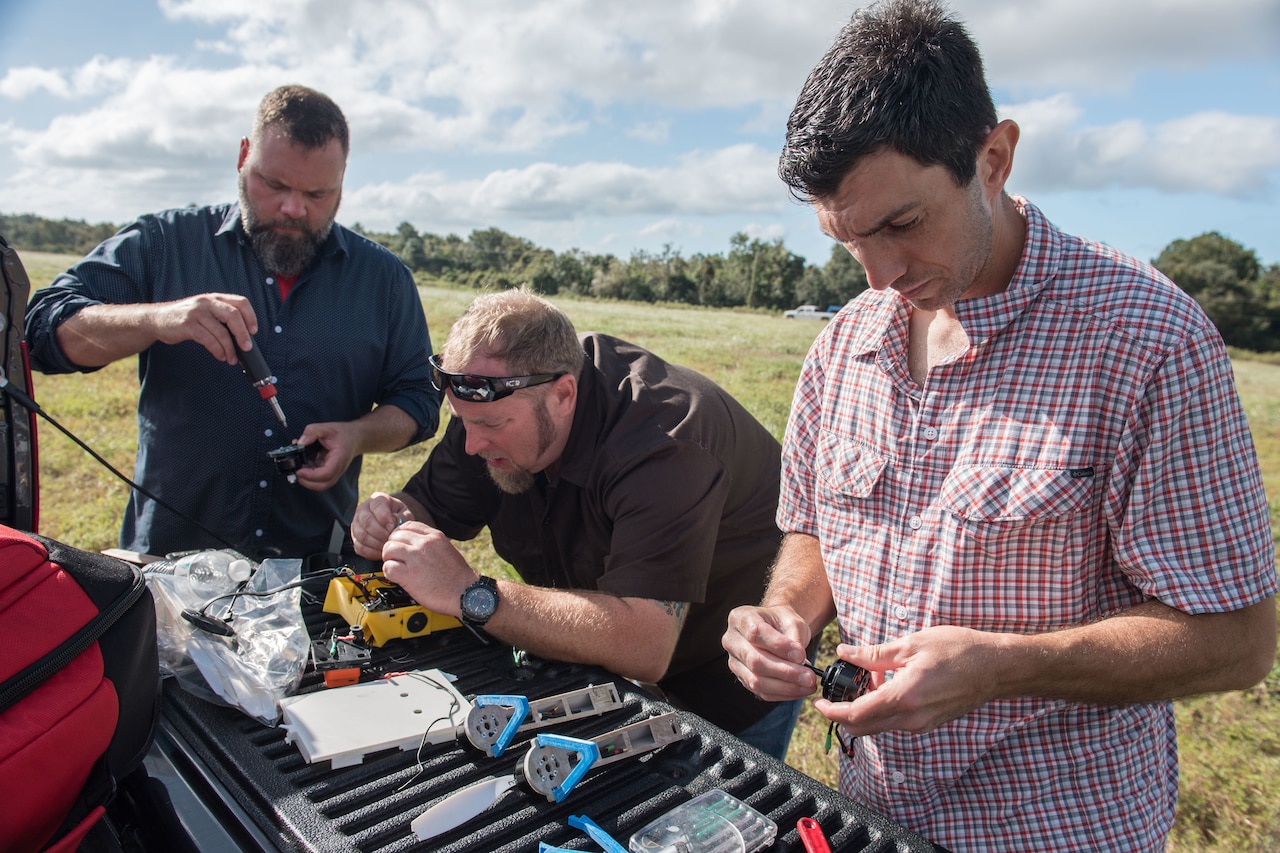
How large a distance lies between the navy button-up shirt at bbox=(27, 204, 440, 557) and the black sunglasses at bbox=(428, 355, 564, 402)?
86 centimetres

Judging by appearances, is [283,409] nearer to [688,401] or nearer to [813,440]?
[688,401]

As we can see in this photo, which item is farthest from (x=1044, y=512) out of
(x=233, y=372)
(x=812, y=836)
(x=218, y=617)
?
(x=233, y=372)

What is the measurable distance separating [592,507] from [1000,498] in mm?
1220

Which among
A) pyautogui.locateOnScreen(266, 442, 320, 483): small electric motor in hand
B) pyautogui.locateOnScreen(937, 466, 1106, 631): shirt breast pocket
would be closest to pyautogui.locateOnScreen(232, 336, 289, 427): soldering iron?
pyautogui.locateOnScreen(266, 442, 320, 483): small electric motor in hand

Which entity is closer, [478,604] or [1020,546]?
[1020,546]

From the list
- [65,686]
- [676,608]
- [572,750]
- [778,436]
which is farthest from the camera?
[778,436]

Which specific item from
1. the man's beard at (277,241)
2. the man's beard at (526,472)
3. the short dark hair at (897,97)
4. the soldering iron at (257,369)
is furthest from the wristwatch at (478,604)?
the man's beard at (277,241)

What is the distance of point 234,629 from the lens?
1892mm

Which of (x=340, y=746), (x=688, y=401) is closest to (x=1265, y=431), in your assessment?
(x=688, y=401)

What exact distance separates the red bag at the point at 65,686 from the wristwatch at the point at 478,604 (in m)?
0.74

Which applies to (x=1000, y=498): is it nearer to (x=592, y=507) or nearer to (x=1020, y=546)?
(x=1020, y=546)

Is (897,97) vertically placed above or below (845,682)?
above

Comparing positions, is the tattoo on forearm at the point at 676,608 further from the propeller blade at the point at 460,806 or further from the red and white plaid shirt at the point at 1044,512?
the propeller blade at the point at 460,806


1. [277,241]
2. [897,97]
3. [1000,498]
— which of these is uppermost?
[897,97]
